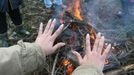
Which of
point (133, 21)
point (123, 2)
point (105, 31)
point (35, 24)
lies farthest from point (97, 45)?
point (35, 24)

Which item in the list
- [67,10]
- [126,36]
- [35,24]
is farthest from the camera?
[35,24]

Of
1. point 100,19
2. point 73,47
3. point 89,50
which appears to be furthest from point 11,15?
point 89,50

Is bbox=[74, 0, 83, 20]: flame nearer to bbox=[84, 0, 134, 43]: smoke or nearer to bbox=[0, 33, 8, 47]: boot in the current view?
bbox=[84, 0, 134, 43]: smoke

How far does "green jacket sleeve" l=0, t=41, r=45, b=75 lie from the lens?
2311 millimetres

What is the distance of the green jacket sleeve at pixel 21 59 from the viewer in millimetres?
2311

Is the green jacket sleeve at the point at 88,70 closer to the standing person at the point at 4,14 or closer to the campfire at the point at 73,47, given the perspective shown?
the campfire at the point at 73,47

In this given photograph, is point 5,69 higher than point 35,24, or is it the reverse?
point 5,69

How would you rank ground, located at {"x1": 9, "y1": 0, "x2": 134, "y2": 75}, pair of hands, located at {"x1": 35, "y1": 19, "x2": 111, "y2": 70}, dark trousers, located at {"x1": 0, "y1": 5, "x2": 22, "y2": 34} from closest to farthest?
pair of hands, located at {"x1": 35, "y1": 19, "x2": 111, "y2": 70} → ground, located at {"x1": 9, "y1": 0, "x2": 134, "y2": 75} → dark trousers, located at {"x1": 0, "y1": 5, "x2": 22, "y2": 34}

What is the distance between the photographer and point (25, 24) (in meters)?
6.21

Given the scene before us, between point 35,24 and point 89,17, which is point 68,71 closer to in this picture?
point 89,17

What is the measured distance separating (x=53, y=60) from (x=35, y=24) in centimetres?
195

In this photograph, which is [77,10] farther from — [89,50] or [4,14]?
[89,50]

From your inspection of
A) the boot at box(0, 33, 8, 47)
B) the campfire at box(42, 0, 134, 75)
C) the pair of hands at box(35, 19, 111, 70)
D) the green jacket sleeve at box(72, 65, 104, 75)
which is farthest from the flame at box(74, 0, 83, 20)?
the green jacket sleeve at box(72, 65, 104, 75)

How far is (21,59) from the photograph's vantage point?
93.7 inches
